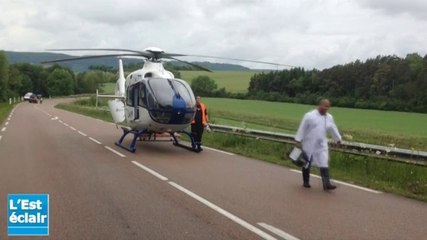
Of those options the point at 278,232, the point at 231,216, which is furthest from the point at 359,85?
the point at 278,232

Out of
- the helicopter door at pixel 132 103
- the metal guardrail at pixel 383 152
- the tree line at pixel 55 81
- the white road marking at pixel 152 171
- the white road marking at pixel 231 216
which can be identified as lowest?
the tree line at pixel 55 81

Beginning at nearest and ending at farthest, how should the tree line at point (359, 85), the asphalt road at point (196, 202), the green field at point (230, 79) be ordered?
1. the asphalt road at point (196, 202)
2. the tree line at point (359, 85)
3. the green field at point (230, 79)

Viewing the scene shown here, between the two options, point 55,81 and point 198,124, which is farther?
point 55,81

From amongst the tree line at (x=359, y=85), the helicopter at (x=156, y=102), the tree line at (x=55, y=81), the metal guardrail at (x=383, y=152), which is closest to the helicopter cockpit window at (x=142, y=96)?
the helicopter at (x=156, y=102)

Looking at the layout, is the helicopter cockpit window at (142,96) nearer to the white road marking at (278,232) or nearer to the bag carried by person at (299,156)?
the bag carried by person at (299,156)

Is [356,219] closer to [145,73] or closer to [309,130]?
[309,130]

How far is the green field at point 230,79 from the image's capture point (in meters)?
101

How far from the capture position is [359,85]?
310ft

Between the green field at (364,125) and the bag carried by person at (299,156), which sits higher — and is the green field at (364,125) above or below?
below

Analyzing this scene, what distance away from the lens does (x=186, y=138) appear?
22656mm

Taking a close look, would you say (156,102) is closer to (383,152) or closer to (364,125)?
(383,152)

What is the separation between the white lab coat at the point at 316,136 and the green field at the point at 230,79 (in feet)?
252

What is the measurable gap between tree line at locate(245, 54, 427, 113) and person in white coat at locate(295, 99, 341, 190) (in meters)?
68.2

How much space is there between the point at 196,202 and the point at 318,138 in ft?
10.0
